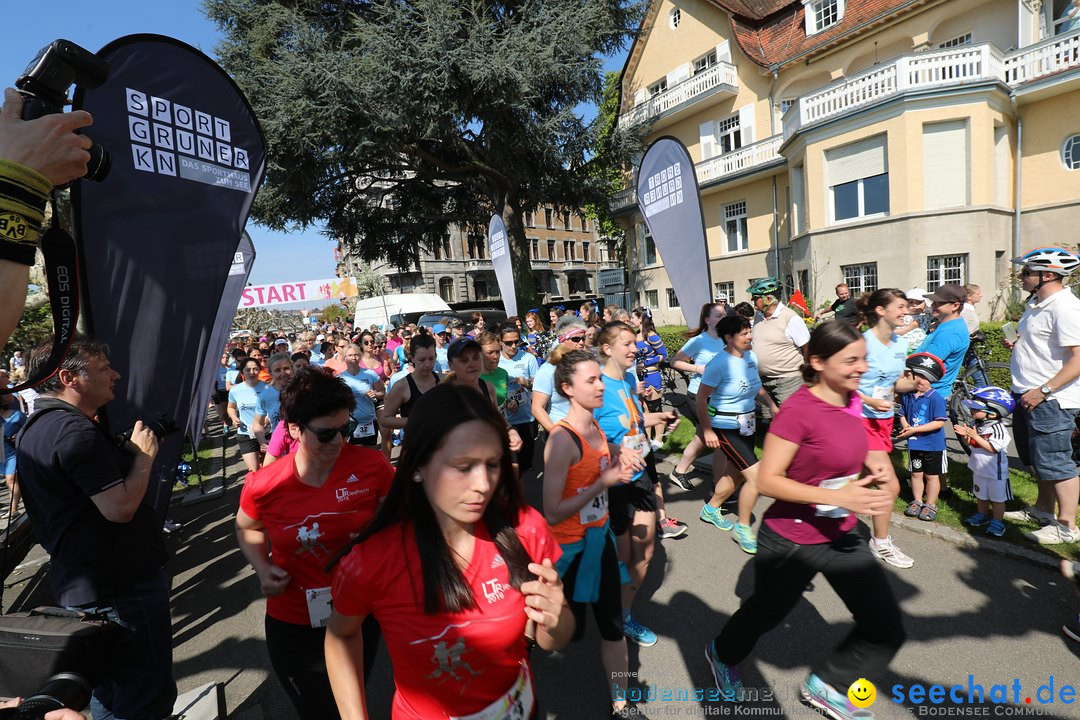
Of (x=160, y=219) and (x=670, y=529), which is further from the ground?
(x=160, y=219)

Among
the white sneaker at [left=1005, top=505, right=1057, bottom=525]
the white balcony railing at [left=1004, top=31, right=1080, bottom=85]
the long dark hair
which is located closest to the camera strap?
the long dark hair

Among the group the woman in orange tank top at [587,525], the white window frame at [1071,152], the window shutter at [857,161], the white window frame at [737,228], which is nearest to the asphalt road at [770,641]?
the woman in orange tank top at [587,525]

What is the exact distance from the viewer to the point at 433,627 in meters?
1.57

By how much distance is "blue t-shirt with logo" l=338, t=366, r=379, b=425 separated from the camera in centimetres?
603

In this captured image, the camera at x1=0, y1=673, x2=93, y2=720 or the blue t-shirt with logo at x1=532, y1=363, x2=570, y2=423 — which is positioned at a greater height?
the blue t-shirt with logo at x1=532, y1=363, x2=570, y2=423

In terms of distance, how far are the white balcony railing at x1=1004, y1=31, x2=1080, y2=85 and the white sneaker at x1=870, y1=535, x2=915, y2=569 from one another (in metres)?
17.1

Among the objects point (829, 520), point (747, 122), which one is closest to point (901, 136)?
point (747, 122)

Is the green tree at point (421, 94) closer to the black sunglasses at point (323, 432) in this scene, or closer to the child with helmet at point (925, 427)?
the child with helmet at point (925, 427)

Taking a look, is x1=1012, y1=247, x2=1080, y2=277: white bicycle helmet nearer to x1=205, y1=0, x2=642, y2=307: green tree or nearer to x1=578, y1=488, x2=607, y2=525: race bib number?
x1=578, y1=488, x2=607, y2=525: race bib number

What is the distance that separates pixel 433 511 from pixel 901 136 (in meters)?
18.1

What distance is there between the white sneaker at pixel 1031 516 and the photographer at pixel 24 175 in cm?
581

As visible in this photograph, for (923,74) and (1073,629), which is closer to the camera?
(1073,629)

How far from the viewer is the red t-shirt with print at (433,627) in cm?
158

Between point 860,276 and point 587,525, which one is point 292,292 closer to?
point 860,276
